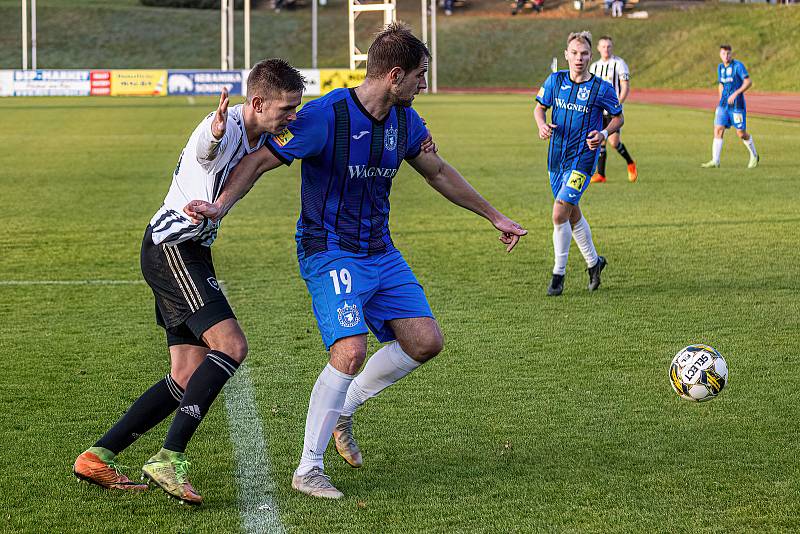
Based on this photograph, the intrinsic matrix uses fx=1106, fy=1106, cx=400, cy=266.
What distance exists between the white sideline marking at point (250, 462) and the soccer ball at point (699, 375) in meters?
2.24

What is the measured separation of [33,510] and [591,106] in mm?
6108

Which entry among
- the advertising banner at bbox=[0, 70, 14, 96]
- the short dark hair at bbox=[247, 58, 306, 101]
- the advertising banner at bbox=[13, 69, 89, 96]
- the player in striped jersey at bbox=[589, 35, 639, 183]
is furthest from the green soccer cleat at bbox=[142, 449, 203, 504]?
the advertising banner at bbox=[0, 70, 14, 96]

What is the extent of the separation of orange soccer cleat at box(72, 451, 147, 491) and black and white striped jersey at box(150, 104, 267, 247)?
942 mm

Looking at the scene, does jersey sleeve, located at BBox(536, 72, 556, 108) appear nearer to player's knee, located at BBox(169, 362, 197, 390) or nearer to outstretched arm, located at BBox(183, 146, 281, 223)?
outstretched arm, located at BBox(183, 146, 281, 223)

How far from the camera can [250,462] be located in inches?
197

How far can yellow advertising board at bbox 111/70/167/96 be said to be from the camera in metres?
46.4

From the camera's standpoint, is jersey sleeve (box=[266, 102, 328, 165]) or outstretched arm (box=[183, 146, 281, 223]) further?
jersey sleeve (box=[266, 102, 328, 165])

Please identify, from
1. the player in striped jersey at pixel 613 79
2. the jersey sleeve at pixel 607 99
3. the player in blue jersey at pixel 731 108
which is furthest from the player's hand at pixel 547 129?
the player in blue jersey at pixel 731 108

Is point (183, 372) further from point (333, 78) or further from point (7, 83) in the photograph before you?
point (7, 83)

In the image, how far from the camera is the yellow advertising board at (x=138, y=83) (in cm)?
4641

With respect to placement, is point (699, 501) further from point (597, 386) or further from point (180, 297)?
point (180, 297)

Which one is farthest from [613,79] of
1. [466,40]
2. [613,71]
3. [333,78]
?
[466,40]

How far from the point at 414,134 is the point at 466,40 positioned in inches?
2568

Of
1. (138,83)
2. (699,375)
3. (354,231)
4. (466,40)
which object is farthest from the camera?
(466,40)
